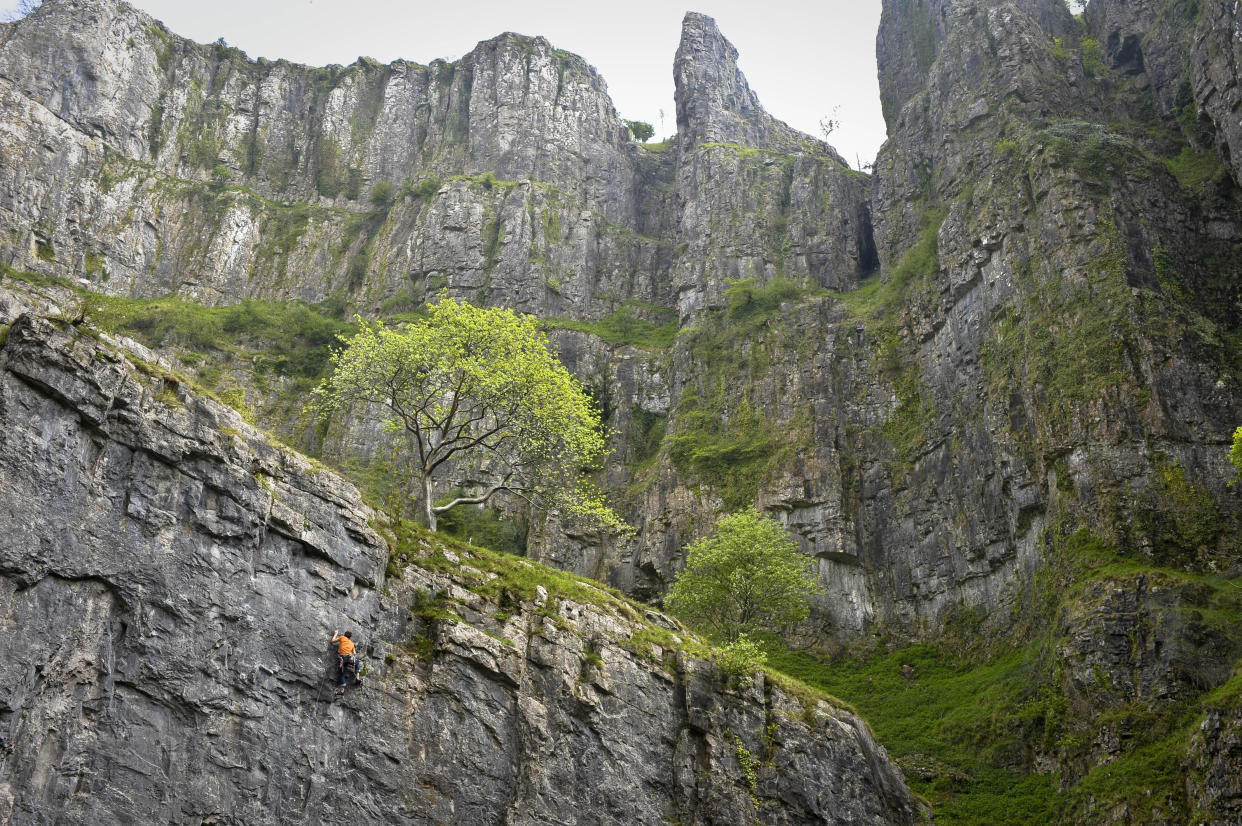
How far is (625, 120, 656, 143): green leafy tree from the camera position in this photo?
10456 centimetres

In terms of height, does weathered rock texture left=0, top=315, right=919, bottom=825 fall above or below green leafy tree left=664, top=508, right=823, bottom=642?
below

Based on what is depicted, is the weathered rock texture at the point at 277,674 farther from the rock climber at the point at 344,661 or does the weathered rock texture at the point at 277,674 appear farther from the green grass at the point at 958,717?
the green grass at the point at 958,717

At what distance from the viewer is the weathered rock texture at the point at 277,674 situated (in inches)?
764

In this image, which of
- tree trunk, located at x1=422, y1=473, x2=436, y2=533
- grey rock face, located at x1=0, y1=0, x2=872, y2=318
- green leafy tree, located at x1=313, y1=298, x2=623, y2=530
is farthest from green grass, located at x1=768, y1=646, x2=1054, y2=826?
grey rock face, located at x1=0, y1=0, x2=872, y2=318

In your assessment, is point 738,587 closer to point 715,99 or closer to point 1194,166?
point 1194,166

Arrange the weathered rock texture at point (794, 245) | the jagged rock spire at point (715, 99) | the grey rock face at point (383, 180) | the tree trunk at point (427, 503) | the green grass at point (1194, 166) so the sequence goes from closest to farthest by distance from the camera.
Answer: the tree trunk at point (427, 503)
the weathered rock texture at point (794, 245)
the green grass at point (1194, 166)
the grey rock face at point (383, 180)
the jagged rock spire at point (715, 99)

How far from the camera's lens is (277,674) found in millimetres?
22234

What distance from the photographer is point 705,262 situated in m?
72.1

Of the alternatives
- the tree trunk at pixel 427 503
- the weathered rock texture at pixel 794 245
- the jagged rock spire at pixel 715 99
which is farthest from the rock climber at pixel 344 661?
the jagged rock spire at pixel 715 99

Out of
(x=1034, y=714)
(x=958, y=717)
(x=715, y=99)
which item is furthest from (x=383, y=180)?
(x=1034, y=714)

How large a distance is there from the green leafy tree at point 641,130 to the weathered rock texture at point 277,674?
83705mm

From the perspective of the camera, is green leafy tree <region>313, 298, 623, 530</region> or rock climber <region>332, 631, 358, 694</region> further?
green leafy tree <region>313, 298, 623, 530</region>

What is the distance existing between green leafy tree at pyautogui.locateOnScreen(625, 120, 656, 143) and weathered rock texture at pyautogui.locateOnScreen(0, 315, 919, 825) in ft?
275

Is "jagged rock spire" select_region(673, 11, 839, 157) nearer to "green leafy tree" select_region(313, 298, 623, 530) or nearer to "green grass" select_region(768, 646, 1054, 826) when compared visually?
"green grass" select_region(768, 646, 1054, 826)
